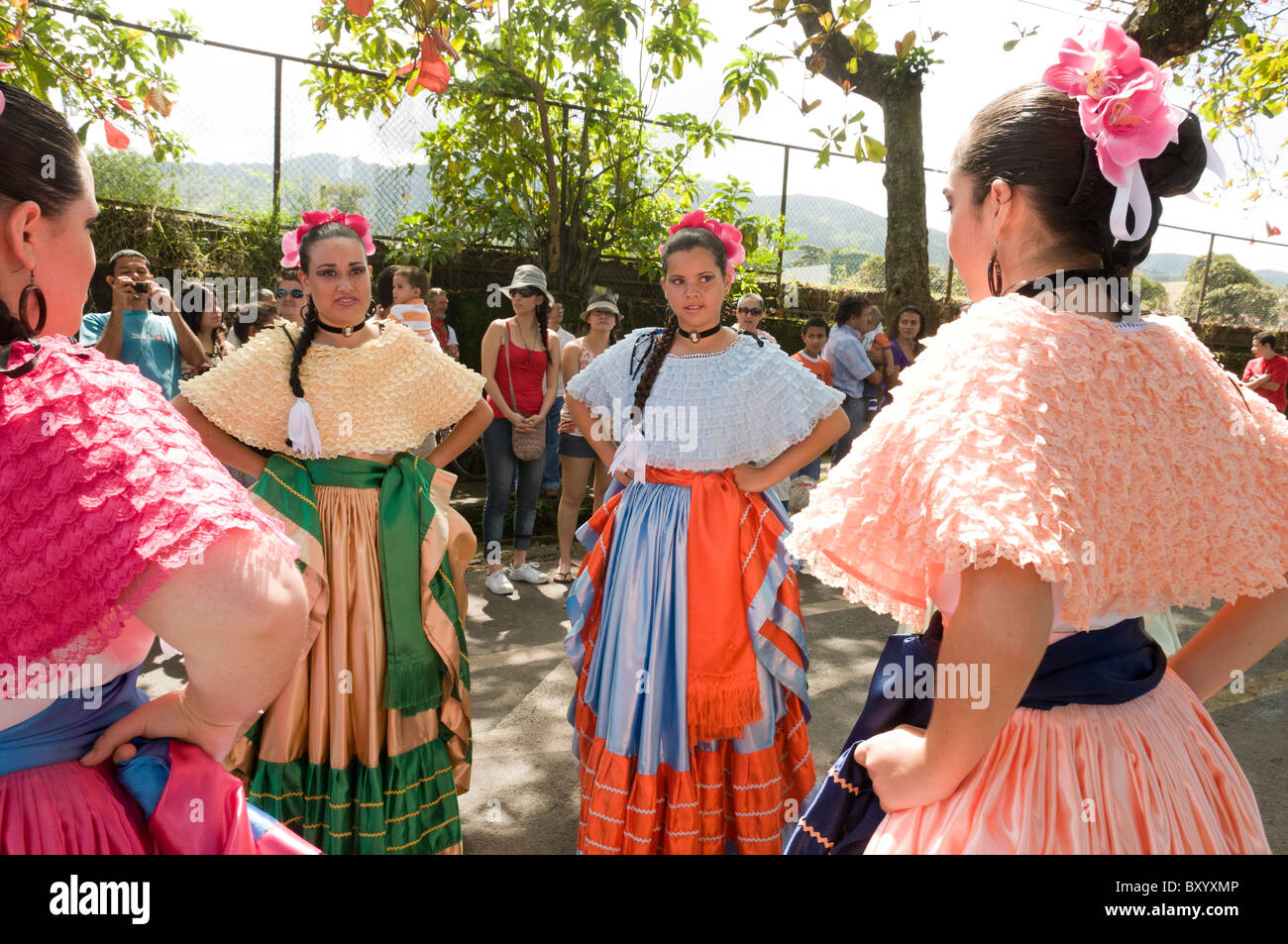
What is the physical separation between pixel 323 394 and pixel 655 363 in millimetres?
1100

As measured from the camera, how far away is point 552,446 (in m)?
7.09

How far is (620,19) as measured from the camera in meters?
3.82

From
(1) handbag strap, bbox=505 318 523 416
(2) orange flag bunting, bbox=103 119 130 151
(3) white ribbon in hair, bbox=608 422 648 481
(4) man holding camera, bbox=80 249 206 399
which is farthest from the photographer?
(1) handbag strap, bbox=505 318 523 416

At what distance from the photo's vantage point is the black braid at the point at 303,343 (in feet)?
9.26

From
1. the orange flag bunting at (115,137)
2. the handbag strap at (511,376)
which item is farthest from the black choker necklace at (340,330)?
the handbag strap at (511,376)

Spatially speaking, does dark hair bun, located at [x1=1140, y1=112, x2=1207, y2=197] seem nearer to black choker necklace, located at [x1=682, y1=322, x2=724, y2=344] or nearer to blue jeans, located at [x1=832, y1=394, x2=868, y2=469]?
black choker necklace, located at [x1=682, y1=322, x2=724, y2=344]

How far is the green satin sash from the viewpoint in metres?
2.73

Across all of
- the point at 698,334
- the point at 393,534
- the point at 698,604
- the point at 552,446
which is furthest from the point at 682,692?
the point at 552,446

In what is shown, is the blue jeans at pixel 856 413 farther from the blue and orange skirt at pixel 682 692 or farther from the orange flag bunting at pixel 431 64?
the orange flag bunting at pixel 431 64

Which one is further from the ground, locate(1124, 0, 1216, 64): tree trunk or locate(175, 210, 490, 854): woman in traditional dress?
locate(1124, 0, 1216, 64): tree trunk

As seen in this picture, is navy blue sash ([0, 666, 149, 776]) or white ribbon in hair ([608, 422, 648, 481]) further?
white ribbon in hair ([608, 422, 648, 481])

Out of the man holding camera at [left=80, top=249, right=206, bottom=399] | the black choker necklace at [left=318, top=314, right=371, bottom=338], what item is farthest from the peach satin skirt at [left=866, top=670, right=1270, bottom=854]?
the man holding camera at [left=80, top=249, right=206, bottom=399]
